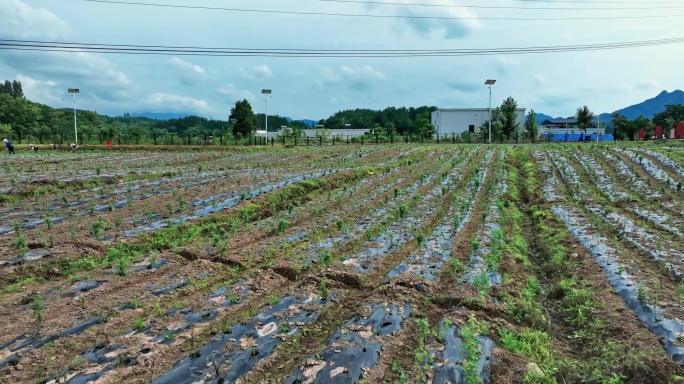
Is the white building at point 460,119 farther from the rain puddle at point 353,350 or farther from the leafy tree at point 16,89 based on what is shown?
the leafy tree at point 16,89

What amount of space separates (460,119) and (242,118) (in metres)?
35.4

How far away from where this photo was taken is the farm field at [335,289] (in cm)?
368

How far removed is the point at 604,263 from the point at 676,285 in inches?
38.9

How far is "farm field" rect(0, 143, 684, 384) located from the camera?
12.1 ft

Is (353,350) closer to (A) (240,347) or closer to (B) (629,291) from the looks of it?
A: (A) (240,347)

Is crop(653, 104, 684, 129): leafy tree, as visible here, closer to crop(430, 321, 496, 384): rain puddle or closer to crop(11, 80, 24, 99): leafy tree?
crop(430, 321, 496, 384): rain puddle

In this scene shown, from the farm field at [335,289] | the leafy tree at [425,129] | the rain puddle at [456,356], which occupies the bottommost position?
the rain puddle at [456,356]

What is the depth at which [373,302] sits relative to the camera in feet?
16.2

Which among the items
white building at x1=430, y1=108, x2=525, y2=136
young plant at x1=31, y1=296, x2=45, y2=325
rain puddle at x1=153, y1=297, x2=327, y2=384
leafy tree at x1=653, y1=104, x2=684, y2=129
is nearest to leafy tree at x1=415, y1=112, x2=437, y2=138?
white building at x1=430, y1=108, x2=525, y2=136

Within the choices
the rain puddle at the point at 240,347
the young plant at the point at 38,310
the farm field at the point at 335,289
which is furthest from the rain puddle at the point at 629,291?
the young plant at the point at 38,310

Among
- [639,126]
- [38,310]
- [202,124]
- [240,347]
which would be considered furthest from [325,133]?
[202,124]

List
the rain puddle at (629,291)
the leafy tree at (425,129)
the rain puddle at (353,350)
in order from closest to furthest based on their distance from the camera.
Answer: the rain puddle at (353,350) < the rain puddle at (629,291) < the leafy tree at (425,129)

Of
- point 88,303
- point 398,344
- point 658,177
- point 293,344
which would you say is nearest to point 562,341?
point 398,344

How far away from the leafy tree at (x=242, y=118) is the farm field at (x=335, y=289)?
1496 inches
